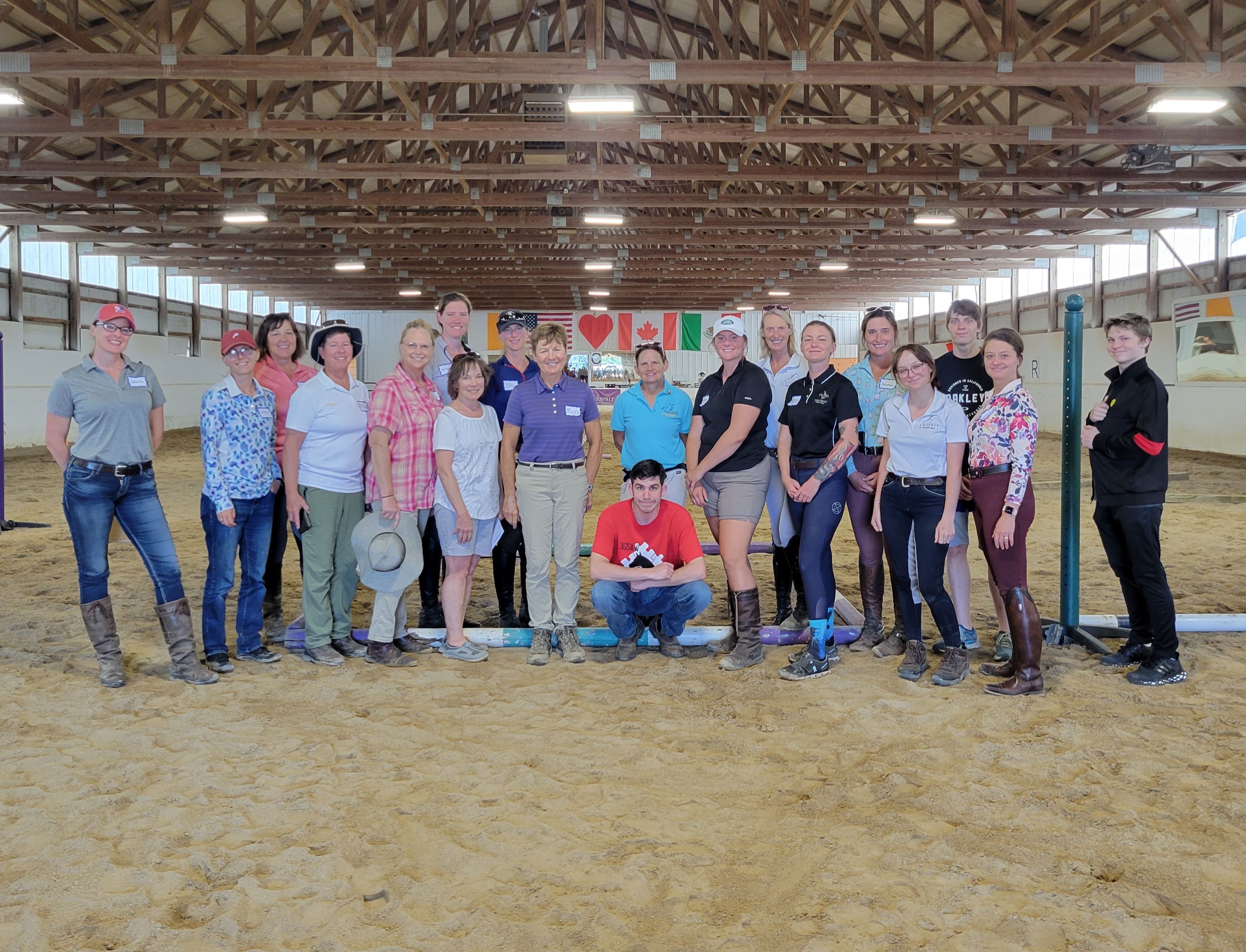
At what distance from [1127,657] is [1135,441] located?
3.40 feet

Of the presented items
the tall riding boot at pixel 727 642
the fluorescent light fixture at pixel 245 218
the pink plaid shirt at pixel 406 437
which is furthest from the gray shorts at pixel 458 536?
the fluorescent light fixture at pixel 245 218

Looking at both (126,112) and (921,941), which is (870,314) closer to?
(921,941)

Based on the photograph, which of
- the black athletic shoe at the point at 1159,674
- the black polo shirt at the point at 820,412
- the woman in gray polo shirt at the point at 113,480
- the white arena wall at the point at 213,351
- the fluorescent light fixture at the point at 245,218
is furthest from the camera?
the white arena wall at the point at 213,351

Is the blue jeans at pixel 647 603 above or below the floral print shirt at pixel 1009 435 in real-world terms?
below

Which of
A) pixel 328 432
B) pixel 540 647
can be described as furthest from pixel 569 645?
pixel 328 432

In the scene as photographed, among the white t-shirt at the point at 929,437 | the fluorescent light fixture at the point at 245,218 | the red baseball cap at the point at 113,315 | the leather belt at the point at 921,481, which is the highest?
the fluorescent light fixture at the point at 245,218

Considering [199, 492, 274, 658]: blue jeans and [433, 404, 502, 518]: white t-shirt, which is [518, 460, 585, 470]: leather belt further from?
[199, 492, 274, 658]: blue jeans

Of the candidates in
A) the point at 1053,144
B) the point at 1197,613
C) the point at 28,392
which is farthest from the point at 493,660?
the point at 28,392

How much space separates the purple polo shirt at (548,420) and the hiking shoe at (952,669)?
1.77 metres

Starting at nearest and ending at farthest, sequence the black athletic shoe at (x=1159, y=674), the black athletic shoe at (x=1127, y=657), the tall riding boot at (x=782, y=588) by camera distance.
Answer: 1. the black athletic shoe at (x=1159, y=674)
2. the black athletic shoe at (x=1127, y=657)
3. the tall riding boot at (x=782, y=588)

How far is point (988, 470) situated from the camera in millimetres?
3668

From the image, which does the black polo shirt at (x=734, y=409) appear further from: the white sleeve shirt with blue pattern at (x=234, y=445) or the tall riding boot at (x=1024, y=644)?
the white sleeve shirt with blue pattern at (x=234, y=445)

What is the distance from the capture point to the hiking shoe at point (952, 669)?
374 cm

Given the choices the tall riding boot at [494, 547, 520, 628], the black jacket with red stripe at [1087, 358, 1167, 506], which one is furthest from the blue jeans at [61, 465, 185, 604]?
the black jacket with red stripe at [1087, 358, 1167, 506]
